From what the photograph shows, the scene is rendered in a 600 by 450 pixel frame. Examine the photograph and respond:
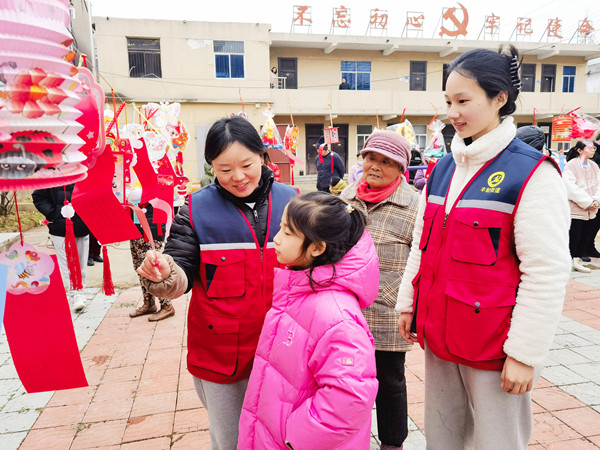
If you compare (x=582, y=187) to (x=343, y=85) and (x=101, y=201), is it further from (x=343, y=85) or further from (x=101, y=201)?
(x=343, y=85)

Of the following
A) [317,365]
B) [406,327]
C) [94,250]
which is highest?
[317,365]

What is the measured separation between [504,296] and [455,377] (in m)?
0.40

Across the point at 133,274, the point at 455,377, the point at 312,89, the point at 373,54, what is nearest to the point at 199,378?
the point at 455,377

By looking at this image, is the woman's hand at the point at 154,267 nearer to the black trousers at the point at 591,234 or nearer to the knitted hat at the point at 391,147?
the knitted hat at the point at 391,147

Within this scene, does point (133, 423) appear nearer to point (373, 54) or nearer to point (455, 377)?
point (455, 377)

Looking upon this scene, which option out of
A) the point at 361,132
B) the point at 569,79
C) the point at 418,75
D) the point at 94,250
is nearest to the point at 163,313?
the point at 94,250

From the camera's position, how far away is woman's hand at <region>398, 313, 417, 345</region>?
65.4 inches

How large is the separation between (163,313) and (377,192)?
9.13 ft

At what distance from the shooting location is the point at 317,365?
1.12 m

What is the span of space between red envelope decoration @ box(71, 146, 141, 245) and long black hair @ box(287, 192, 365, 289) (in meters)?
0.46

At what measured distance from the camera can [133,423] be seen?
238cm

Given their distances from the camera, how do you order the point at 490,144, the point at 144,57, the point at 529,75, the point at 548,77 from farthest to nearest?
the point at 548,77 < the point at 529,75 < the point at 144,57 < the point at 490,144

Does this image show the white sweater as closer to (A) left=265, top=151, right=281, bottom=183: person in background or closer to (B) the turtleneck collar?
(B) the turtleneck collar

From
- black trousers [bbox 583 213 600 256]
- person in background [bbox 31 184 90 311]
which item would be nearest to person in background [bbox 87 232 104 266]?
person in background [bbox 31 184 90 311]
